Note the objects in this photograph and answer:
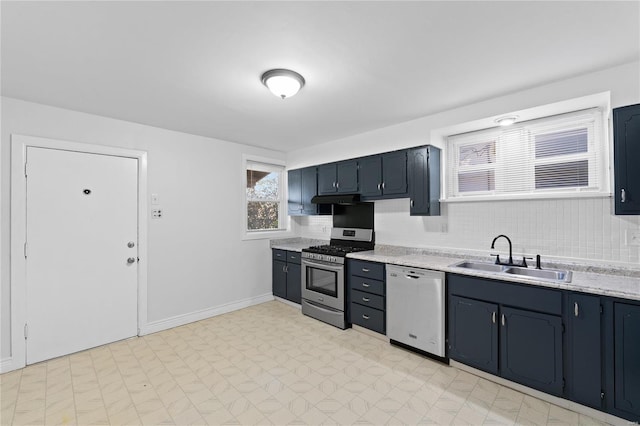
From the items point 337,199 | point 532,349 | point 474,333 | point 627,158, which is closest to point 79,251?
point 337,199

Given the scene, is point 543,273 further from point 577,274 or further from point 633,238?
point 633,238

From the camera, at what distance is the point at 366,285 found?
11.1ft

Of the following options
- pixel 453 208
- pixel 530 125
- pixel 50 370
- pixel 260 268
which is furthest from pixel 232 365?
pixel 530 125

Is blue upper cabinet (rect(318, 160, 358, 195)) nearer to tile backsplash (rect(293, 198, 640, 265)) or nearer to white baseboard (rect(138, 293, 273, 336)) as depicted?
tile backsplash (rect(293, 198, 640, 265))

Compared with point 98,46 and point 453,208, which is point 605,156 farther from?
point 98,46

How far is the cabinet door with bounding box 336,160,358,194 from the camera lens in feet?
12.8

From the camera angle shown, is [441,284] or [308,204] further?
[308,204]

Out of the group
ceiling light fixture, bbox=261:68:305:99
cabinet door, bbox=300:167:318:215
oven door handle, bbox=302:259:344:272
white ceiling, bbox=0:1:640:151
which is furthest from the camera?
cabinet door, bbox=300:167:318:215

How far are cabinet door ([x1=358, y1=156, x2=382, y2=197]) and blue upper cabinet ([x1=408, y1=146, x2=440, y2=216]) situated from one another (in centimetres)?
43

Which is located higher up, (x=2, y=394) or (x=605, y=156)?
(x=605, y=156)

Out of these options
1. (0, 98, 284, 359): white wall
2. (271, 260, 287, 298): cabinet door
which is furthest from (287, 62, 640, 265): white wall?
(0, 98, 284, 359): white wall

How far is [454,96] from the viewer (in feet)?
9.08

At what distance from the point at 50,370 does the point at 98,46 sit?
2890 millimetres

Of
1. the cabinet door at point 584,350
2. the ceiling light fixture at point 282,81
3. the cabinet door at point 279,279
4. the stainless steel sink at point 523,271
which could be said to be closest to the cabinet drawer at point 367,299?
the stainless steel sink at point 523,271
